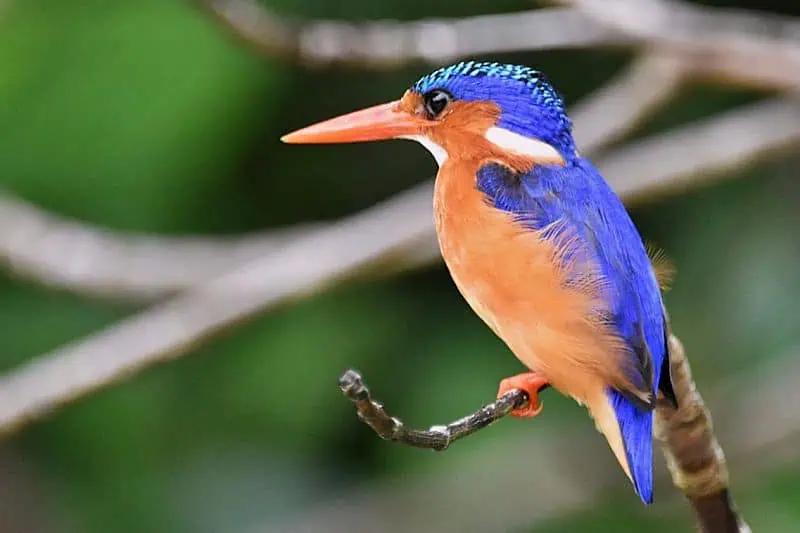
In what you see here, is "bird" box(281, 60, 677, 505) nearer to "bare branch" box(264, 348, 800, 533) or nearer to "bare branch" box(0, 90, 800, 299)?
"bare branch" box(0, 90, 800, 299)

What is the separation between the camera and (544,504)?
230 centimetres

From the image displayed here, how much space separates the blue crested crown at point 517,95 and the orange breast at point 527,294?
2.5 inches

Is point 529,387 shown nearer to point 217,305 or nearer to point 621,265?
point 621,265

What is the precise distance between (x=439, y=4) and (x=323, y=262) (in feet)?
2.29

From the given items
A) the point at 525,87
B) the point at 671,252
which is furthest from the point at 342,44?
the point at 671,252

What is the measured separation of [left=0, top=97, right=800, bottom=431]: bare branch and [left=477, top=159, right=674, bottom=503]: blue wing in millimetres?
778

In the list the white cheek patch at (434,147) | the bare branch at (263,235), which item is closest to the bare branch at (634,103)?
the bare branch at (263,235)

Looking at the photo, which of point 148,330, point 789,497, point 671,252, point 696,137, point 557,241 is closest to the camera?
point 557,241

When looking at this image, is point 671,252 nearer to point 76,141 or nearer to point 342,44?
point 342,44

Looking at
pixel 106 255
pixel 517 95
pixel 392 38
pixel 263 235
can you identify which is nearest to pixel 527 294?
pixel 517 95

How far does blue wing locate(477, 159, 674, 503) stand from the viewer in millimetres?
830

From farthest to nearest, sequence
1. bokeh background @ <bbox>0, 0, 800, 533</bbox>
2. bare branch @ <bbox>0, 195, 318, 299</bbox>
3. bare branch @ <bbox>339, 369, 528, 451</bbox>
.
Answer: bokeh background @ <bbox>0, 0, 800, 533</bbox>
bare branch @ <bbox>0, 195, 318, 299</bbox>
bare branch @ <bbox>339, 369, 528, 451</bbox>

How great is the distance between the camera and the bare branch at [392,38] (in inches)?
58.9

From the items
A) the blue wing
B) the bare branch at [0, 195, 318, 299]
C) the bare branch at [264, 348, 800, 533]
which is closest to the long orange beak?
the blue wing
